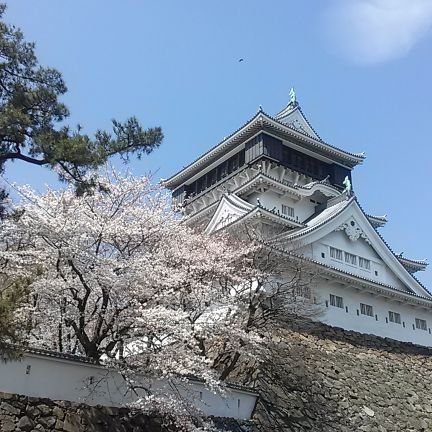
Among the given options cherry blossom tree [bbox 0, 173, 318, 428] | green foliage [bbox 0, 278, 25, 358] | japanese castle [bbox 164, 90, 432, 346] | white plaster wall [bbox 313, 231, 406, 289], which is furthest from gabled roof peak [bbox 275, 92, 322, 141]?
green foliage [bbox 0, 278, 25, 358]

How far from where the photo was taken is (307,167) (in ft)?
79.3

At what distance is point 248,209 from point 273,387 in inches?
316

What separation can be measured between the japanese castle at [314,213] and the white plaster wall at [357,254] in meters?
0.04

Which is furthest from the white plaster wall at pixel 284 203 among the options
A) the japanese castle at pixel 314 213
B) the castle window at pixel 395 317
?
the castle window at pixel 395 317

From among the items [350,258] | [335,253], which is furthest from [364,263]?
[335,253]

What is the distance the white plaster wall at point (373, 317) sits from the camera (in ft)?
58.2

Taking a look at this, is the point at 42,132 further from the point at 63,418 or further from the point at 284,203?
the point at 284,203

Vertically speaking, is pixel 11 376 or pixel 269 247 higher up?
pixel 269 247

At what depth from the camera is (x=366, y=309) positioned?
18.9 meters

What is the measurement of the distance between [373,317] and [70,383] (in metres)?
12.8

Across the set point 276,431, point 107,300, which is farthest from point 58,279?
point 276,431

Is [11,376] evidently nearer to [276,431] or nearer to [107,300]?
[107,300]

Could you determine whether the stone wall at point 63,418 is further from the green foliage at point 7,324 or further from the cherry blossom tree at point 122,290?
the green foliage at point 7,324

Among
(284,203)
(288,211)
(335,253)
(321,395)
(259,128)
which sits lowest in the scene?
(321,395)
